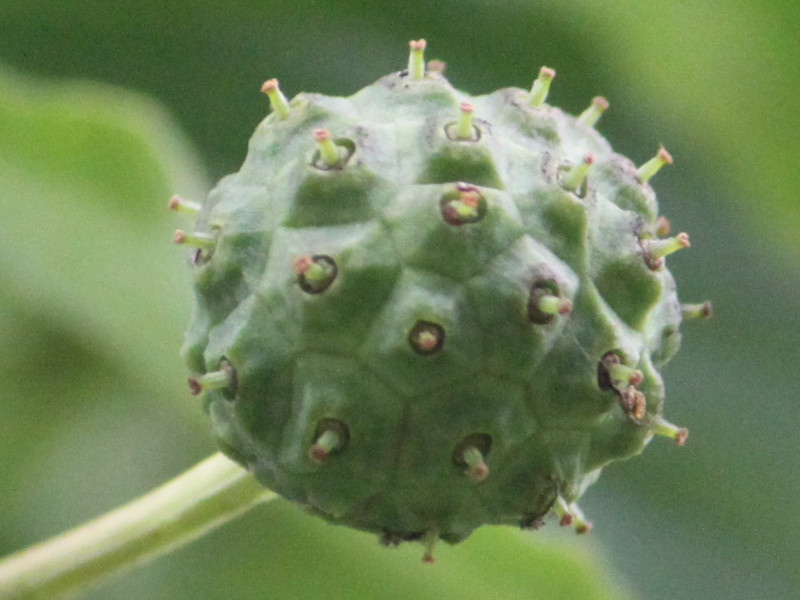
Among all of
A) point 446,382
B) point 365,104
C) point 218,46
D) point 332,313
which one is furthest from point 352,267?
point 218,46

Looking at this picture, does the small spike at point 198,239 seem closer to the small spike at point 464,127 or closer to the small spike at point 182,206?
the small spike at point 182,206

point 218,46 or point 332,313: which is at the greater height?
point 332,313

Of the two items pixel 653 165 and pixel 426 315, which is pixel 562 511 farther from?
pixel 653 165

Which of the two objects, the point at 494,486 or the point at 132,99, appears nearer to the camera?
the point at 494,486

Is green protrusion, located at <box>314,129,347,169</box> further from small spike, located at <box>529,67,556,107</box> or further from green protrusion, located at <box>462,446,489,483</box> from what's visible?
green protrusion, located at <box>462,446,489,483</box>

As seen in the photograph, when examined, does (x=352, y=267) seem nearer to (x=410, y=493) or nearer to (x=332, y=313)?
(x=332, y=313)

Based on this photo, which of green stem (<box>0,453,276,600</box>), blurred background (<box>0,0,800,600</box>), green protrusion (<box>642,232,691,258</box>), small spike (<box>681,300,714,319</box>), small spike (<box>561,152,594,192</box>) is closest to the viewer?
small spike (<box>561,152,594,192</box>)

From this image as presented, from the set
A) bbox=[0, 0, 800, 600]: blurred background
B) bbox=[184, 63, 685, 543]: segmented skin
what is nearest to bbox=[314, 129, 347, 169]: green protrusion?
bbox=[184, 63, 685, 543]: segmented skin

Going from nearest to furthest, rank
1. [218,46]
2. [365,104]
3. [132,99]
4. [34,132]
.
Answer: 1. [365,104]
2. [34,132]
3. [132,99]
4. [218,46]
